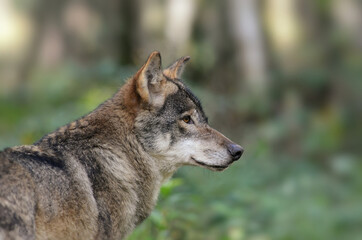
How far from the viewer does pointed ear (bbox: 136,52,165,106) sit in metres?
5.30

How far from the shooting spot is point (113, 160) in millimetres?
5250

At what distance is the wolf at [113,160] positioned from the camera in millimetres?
4457

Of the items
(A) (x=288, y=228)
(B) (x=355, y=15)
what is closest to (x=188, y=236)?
(A) (x=288, y=228)

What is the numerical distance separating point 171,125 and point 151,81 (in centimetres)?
43

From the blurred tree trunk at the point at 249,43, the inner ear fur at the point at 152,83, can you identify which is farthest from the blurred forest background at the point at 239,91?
the inner ear fur at the point at 152,83

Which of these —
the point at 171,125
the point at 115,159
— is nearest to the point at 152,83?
the point at 171,125

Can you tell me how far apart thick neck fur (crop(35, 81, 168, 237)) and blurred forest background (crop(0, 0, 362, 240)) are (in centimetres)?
93

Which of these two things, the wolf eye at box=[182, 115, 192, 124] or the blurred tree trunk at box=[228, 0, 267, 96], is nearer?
the wolf eye at box=[182, 115, 192, 124]

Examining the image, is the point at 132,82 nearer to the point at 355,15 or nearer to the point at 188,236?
the point at 188,236

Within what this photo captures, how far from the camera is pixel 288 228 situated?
930cm

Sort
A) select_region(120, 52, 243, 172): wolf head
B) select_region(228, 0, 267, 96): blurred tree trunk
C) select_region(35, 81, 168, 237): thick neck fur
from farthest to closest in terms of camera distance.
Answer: select_region(228, 0, 267, 96): blurred tree trunk → select_region(120, 52, 243, 172): wolf head → select_region(35, 81, 168, 237): thick neck fur

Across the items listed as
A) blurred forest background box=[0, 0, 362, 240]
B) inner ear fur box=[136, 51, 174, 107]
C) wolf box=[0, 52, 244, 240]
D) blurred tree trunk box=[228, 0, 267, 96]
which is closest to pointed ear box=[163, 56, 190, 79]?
wolf box=[0, 52, 244, 240]

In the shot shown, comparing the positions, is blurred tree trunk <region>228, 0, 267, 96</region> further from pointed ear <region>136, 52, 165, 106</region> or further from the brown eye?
pointed ear <region>136, 52, 165, 106</region>

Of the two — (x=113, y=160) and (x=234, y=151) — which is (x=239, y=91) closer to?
(x=234, y=151)
